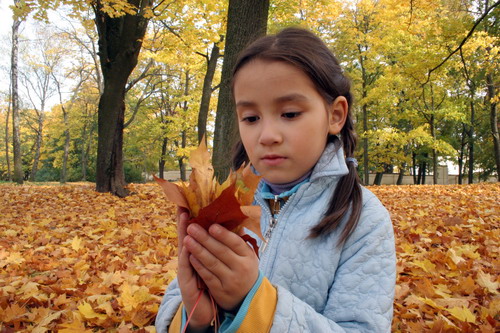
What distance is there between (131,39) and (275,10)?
232 inches

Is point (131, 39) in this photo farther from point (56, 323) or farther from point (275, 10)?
point (56, 323)

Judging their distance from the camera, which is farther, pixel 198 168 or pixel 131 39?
pixel 131 39

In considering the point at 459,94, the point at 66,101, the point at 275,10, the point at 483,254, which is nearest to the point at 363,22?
the point at 275,10

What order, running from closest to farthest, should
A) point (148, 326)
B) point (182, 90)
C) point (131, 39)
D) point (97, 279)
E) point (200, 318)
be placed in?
point (200, 318)
point (148, 326)
point (97, 279)
point (131, 39)
point (182, 90)

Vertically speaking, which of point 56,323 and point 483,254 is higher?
point 483,254

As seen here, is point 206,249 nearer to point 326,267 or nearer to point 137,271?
point 326,267

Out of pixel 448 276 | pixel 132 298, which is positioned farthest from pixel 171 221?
pixel 448 276

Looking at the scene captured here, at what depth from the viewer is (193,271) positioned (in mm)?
818

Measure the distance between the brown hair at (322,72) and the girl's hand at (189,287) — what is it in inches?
16.9

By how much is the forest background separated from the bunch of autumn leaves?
251 inches

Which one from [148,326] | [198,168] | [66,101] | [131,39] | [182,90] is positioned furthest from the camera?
[66,101]

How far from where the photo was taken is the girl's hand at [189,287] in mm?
777

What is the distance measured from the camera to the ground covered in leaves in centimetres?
200

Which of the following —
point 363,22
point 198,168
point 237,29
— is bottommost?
point 198,168
